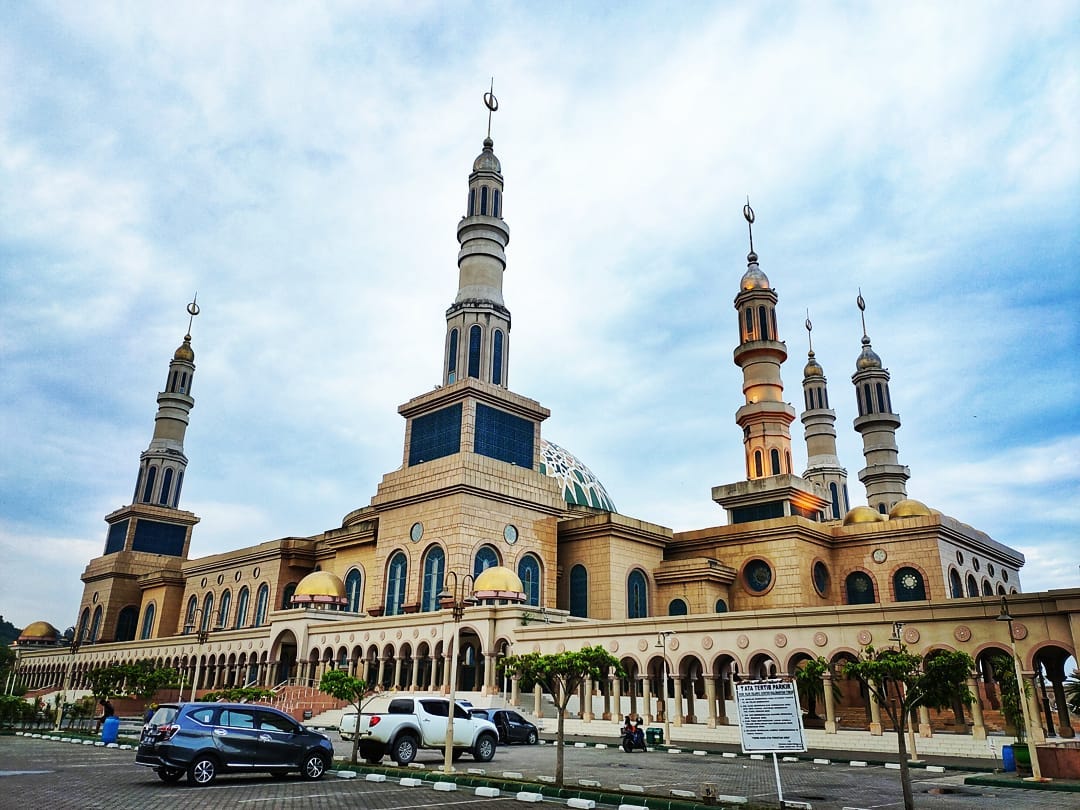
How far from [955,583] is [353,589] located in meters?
33.6

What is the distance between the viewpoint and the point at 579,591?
45281 mm

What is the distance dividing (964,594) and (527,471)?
24016 millimetres

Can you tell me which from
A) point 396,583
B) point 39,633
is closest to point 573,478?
point 396,583

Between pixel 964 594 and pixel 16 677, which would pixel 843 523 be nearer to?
pixel 964 594

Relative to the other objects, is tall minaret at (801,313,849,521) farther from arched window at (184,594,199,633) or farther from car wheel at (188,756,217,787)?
car wheel at (188,756,217,787)

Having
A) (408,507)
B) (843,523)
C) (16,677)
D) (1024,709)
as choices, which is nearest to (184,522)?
(16,677)

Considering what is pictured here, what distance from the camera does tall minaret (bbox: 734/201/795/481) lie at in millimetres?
50519

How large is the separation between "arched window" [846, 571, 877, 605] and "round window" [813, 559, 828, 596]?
125 centimetres

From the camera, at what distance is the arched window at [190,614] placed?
6217 cm

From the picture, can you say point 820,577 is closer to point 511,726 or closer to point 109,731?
point 511,726

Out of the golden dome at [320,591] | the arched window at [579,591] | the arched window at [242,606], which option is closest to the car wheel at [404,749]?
the arched window at [579,591]

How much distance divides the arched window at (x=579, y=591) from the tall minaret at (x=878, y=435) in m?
22.4

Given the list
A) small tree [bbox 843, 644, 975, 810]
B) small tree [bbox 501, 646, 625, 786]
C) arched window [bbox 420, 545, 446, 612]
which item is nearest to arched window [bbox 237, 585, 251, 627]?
arched window [bbox 420, 545, 446, 612]

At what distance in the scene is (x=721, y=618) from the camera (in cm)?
2956
